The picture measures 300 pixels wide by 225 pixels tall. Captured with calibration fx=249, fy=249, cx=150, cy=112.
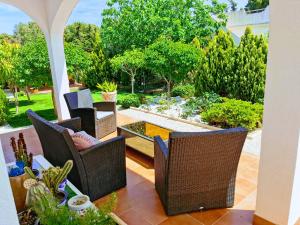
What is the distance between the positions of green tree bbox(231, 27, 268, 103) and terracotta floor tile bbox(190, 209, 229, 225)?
4686 millimetres

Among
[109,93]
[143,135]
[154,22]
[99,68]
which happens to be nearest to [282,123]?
[143,135]

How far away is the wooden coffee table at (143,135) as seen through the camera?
4090 mm

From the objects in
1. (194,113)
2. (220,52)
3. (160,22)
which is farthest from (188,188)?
(160,22)

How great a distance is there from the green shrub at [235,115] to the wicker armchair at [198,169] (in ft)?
9.04

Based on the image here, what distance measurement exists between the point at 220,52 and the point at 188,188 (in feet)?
18.6

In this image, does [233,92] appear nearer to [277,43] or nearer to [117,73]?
[277,43]

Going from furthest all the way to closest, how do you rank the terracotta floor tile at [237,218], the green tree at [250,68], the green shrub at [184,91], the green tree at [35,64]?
the green shrub at [184,91]
the green tree at [250,68]
the green tree at [35,64]
the terracotta floor tile at [237,218]

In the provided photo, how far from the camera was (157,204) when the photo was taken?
294cm

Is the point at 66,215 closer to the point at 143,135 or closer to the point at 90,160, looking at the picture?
the point at 90,160

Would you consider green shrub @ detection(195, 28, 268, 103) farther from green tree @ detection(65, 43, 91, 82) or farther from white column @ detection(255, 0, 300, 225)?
white column @ detection(255, 0, 300, 225)

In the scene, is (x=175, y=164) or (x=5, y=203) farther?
(x=175, y=164)

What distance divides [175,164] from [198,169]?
26 centimetres

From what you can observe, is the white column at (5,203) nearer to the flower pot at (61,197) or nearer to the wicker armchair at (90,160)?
the flower pot at (61,197)

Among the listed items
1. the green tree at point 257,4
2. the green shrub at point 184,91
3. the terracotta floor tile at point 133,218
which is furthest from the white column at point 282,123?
the green tree at point 257,4
